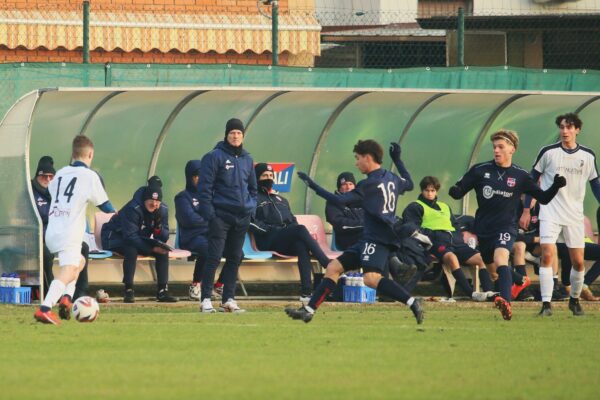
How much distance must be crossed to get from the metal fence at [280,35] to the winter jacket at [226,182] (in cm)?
1262

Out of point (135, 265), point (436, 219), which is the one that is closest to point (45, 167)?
point (135, 265)

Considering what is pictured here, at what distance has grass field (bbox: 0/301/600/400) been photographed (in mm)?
9094

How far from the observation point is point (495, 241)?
594 inches

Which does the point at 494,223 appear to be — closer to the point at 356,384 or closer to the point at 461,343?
the point at 461,343

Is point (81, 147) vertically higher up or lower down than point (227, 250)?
higher up

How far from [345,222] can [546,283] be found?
13.7ft

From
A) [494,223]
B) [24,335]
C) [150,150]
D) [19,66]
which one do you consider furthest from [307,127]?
[24,335]

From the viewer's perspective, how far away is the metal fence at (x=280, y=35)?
2956 centimetres

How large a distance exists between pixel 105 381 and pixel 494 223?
6477 mm

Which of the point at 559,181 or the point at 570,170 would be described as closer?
the point at 559,181

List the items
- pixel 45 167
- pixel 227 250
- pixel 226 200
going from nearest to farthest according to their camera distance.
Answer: pixel 226 200 → pixel 227 250 → pixel 45 167

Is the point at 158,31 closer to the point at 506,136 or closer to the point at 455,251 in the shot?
the point at 455,251

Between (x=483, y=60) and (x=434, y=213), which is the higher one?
(x=483, y=60)

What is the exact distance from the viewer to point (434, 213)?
1873 centimetres
